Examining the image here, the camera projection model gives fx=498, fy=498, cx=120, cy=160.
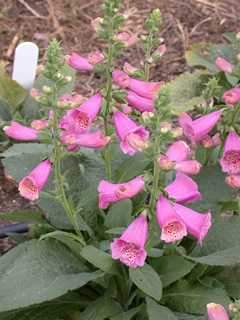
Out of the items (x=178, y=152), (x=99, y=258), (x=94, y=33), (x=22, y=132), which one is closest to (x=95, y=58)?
(x=22, y=132)

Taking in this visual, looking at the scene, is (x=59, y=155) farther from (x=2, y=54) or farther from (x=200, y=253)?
Result: (x=2, y=54)

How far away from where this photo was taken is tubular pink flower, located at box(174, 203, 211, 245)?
1806 mm

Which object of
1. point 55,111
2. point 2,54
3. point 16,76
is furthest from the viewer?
point 2,54

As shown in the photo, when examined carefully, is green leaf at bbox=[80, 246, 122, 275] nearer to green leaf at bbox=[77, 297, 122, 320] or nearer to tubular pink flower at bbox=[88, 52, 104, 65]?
green leaf at bbox=[77, 297, 122, 320]

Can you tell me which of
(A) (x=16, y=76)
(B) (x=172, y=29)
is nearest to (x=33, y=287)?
(A) (x=16, y=76)

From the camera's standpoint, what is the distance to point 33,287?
203cm

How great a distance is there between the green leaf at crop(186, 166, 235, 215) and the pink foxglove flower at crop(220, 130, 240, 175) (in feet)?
0.75

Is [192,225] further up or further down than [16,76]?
further up

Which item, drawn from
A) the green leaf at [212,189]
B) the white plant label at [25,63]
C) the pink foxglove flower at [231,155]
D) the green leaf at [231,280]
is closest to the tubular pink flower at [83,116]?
the pink foxglove flower at [231,155]

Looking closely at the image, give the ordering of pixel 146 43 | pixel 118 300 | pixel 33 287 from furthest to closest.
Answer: pixel 118 300 → pixel 146 43 → pixel 33 287

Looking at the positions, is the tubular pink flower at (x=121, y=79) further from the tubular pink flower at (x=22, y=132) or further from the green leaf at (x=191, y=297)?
the green leaf at (x=191, y=297)

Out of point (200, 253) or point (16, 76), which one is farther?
point (16, 76)

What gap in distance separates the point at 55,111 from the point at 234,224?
0.99 metres

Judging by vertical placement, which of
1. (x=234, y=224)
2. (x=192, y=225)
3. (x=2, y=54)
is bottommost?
(x=2, y=54)
